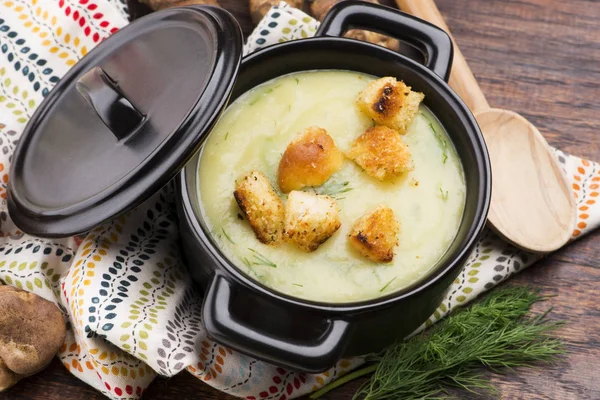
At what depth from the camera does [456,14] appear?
2.82m

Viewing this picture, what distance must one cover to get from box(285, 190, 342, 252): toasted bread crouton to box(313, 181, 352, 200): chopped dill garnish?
0.07m

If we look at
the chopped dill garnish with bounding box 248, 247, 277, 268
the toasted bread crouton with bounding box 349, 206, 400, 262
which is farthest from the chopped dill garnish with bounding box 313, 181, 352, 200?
the chopped dill garnish with bounding box 248, 247, 277, 268

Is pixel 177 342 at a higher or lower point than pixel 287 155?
lower

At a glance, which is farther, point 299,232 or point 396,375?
point 396,375

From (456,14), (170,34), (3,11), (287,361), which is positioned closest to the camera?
(287,361)

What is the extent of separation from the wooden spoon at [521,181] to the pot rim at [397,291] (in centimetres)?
30

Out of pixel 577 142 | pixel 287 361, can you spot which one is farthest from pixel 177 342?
pixel 577 142

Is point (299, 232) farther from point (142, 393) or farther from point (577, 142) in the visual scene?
point (577, 142)

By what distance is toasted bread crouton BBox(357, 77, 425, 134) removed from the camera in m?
2.11

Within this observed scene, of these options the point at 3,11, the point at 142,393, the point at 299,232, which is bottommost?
the point at 142,393

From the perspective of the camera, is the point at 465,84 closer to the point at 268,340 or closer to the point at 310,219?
→ the point at 310,219

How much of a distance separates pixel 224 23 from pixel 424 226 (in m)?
0.73

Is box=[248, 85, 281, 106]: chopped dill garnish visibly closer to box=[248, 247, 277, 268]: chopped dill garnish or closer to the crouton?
the crouton

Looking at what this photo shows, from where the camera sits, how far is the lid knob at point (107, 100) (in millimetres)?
1877
